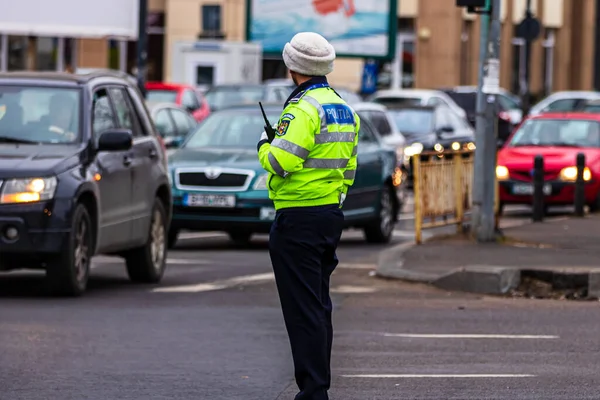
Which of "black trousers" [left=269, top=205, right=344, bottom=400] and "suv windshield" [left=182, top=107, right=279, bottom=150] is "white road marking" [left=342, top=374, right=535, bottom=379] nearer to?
"black trousers" [left=269, top=205, right=344, bottom=400]

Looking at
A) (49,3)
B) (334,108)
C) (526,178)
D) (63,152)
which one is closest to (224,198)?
(63,152)

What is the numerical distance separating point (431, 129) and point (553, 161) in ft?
24.0

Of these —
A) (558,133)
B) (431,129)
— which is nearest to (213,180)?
(558,133)

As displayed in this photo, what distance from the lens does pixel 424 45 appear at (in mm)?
57031

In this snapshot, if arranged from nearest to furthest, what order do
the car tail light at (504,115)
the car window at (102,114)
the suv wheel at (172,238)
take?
1. the car window at (102,114)
2. the suv wheel at (172,238)
3. the car tail light at (504,115)

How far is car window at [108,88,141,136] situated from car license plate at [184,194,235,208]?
330 centimetres

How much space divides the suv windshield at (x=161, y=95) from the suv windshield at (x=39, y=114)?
18171 millimetres

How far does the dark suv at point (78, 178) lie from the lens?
485 inches

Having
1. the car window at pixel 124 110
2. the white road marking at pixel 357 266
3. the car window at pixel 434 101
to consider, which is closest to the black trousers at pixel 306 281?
the car window at pixel 124 110

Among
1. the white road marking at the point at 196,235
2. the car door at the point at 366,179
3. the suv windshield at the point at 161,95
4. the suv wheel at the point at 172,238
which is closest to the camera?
the suv wheel at the point at 172,238

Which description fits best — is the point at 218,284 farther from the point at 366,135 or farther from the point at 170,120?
the point at 170,120

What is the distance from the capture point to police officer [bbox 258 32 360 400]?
7496 millimetres

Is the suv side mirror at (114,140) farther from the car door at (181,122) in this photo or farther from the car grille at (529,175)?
the car grille at (529,175)

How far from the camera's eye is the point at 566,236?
1852 centimetres
